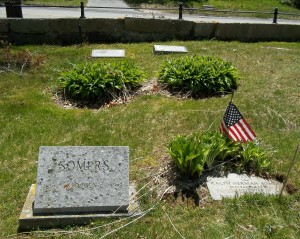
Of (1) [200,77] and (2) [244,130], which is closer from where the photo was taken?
(2) [244,130]

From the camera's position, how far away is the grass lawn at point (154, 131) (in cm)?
500

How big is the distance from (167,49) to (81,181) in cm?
773

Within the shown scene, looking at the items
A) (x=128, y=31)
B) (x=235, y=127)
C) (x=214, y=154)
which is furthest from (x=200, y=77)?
(x=128, y=31)

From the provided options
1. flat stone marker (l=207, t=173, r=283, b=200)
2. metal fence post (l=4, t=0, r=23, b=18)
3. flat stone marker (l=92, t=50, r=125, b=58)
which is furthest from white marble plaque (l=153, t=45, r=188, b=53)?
flat stone marker (l=207, t=173, r=283, b=200)

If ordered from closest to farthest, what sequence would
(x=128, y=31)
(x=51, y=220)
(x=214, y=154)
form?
(x=51, y=220) → (x=214, y=154) → (x=128, y=31)

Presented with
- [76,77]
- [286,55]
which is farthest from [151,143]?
[286,55]

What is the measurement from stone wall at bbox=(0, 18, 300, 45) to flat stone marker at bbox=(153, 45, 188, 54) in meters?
1.35

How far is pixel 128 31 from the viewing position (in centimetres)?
1340

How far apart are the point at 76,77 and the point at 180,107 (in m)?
2.41

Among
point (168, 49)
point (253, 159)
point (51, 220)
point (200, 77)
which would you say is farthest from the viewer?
point (168, 49)

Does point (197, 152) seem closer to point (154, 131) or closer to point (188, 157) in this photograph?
point (188, 157)

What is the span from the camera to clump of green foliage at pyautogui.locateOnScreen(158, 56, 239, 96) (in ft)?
Answer: 29.5

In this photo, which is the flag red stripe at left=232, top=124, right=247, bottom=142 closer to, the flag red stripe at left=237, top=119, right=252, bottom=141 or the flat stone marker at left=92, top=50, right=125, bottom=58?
the flag red stripe at left=237, top=119, right=252, bottom=141

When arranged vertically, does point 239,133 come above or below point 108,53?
above
